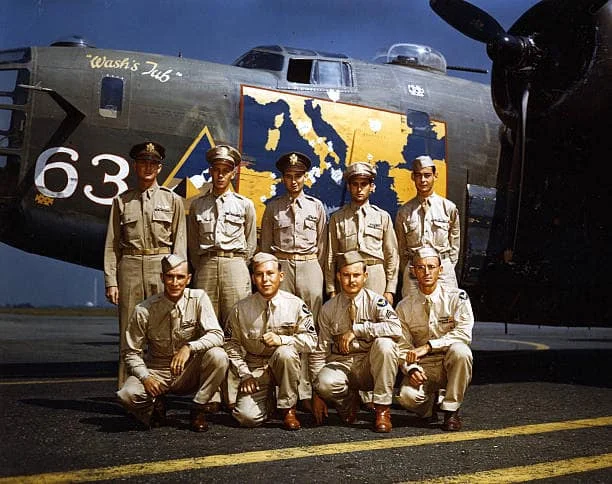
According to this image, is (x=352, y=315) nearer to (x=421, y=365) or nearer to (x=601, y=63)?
(x=421, y=365)

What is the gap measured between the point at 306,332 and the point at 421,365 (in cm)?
100

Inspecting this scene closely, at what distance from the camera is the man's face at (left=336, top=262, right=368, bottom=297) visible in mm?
5797

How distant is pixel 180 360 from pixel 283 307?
98cm

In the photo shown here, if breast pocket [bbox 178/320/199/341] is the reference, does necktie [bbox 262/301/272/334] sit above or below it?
above

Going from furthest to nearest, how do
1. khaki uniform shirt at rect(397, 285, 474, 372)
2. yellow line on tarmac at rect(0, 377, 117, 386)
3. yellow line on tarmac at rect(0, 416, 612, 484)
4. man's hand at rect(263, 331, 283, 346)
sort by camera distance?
yellow line on tarmac at rect(0, 377, 117, 386) < khaki uniform shirt at rect(397, 285, 474, 372) < man's hand at rect(263, 331, 283, 346) < yellow line on tarmac at rect(0, 416, 612, 484)

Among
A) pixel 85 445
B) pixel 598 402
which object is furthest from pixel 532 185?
pixel 85 445

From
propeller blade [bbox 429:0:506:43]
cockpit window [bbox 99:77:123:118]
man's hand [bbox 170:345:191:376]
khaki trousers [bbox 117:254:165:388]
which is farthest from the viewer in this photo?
propeller blade [bbox 429:0:506:43]

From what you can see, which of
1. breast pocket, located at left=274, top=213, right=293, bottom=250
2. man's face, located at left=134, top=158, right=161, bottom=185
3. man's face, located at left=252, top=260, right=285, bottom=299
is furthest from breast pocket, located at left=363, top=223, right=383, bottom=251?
man's face, located at left=134, top=158, right=161, bottom=185

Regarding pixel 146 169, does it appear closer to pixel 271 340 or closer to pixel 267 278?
pixel 267 278

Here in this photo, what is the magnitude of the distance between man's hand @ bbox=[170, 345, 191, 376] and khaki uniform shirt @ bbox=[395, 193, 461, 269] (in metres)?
2.73

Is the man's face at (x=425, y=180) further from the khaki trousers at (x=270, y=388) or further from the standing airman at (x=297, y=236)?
the khaki trousers at (x=270, y=388)

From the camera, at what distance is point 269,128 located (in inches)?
304

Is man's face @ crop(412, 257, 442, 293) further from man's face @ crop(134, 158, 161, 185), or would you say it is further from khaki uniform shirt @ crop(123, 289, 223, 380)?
man's face @ crop(134, 158, 161, 185)

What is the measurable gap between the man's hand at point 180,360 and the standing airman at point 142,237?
1.04 metres
